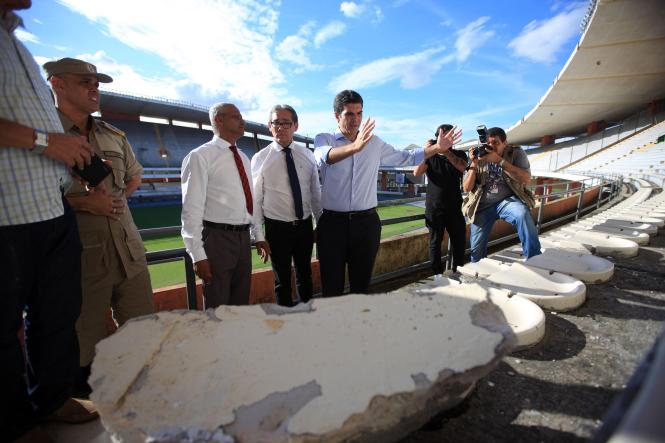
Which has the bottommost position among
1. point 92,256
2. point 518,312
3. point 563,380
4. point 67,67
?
point 563,380

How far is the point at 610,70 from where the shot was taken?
62.8 feet

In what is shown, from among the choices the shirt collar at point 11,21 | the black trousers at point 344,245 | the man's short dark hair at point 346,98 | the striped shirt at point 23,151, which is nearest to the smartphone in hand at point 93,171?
the striped shirt at point 23,151

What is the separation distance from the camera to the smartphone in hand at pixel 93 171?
1.49 meters

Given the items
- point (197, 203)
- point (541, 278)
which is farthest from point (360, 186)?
point (541, 278)

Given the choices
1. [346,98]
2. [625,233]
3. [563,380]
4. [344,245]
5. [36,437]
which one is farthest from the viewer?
[625,233]

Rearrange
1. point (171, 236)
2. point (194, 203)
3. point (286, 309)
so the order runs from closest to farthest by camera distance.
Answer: point (286, 309)
point (194, 203)
point (171, 236)

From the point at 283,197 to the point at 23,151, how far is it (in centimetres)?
161

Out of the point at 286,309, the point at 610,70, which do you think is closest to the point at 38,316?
the point at 286,309

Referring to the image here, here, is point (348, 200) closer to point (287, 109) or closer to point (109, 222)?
point (287, 109)

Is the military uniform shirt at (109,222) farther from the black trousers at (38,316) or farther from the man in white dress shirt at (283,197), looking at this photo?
the man in white dress shirt at (283,197)

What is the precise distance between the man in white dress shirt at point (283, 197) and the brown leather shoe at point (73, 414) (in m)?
1.57

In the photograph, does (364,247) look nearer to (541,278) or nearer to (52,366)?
(541,278)

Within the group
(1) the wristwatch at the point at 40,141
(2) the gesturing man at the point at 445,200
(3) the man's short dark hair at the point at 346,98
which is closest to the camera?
(1) the wristwatch at the point at 40,141

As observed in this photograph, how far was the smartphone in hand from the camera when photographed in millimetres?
1492
